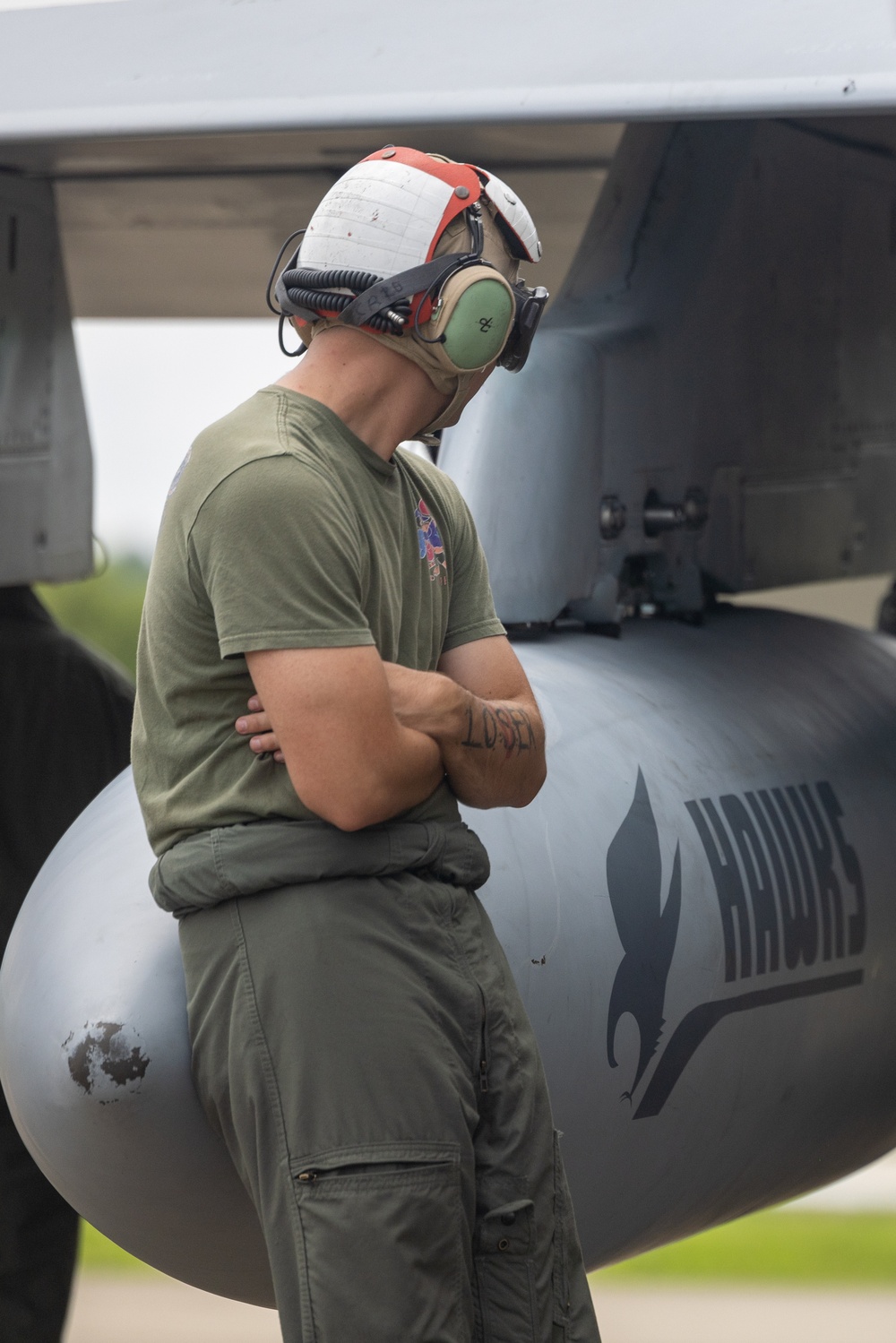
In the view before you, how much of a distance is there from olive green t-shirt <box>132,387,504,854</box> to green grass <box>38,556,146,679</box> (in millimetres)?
23634

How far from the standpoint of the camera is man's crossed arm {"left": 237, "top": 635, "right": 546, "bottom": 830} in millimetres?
2059

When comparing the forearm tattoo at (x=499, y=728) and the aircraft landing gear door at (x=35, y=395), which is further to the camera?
the aircraft landing gear door at (x=35, y=395)

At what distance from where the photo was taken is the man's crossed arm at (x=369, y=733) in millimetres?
2059

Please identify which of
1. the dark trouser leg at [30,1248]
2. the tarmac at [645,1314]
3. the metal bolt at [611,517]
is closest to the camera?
the metal bolt at [611,517]

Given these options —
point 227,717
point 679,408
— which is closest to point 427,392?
point 227,717

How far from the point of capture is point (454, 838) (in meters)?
2.30

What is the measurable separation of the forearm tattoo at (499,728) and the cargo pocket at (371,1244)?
0.51 m

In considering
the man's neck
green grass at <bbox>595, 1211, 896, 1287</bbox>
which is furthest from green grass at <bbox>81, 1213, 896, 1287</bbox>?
the man's neck

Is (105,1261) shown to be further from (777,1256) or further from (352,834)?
(352,834)

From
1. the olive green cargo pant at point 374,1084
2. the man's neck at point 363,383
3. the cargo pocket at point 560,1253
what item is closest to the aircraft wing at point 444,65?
the man's neck at point 363,383

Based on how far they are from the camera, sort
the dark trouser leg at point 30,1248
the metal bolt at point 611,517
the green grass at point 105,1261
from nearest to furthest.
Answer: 1. the metal bolt at point 611,517
2. the dark trouser leg at point 30,1248
3. the green grass at point 105,1261

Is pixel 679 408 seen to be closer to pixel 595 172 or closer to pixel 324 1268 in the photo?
pixel 595 172

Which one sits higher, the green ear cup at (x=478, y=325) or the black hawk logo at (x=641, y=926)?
the green ear cup at (x=478, y=325)

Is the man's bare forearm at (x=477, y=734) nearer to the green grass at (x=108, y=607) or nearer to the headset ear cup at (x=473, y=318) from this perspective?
the headset ear cup at (x=473, y=318)
